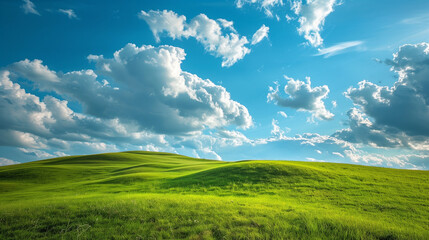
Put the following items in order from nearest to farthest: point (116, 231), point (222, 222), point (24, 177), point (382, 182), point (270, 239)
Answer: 1. point (270, 239)
2. point (116, 231)
3. point (222, 222)
4. point (382, 182)
5. point (24, 177)

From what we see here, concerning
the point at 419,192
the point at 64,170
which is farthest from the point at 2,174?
the point at 419,192

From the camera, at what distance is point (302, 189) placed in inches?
905

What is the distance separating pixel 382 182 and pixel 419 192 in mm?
4097

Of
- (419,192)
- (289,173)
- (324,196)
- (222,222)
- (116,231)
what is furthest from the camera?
(289,173)

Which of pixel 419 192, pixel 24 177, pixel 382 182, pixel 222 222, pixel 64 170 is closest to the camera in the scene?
pixel 222 222

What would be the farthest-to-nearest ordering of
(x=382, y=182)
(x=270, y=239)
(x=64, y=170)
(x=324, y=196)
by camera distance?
1. (x=64, y=170)
2. (x=382, y=182)
3. (x=324, y=196)
4. (x=270, y=239)

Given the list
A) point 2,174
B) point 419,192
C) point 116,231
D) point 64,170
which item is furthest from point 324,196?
Answer: point 2,174

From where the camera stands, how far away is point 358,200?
18.9 metres

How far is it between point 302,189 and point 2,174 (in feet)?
236

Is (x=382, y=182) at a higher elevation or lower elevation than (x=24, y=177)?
higher

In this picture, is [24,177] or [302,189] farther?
[24,177]

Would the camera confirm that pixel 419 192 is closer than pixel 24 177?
Yes

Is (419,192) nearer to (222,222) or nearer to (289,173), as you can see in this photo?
(289,173)

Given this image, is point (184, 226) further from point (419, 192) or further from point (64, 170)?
point (64, 170)
